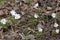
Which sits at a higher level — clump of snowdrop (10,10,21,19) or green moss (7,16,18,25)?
clump of snowdrop (10,10,21,19)

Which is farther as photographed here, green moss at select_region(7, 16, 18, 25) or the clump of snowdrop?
the clump of snowdrop

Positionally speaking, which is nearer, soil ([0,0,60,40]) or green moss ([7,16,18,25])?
soil ([0,0,60,40])

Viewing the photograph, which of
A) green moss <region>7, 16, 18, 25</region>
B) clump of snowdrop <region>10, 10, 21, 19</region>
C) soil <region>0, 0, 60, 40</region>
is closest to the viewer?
soil <region>0, 0, 60, 40</region>

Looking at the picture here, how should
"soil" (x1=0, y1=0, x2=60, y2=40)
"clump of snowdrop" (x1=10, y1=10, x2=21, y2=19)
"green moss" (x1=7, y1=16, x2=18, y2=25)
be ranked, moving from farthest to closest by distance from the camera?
1. "clump of snowdrop" (x1=10, y1=10, x2=21, y2=19)
2. "green moss" (x1=7, y1=16, x2=18, y2=25)
3. "soil" (x1=0, y1=0, x2=60, y2=40)

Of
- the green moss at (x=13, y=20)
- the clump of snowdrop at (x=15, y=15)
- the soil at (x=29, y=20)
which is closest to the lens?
the soil at (x=29, y=20)

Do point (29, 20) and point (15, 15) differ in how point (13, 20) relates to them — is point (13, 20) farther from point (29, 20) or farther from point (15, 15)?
point (29, 20)

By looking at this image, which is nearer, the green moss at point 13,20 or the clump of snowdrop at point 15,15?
the green moss at point 13,20

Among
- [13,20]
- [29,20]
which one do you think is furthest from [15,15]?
[29,20]

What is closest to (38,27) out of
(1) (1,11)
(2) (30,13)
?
(2) (30,13)

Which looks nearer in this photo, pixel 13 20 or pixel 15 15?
pixel 13 20

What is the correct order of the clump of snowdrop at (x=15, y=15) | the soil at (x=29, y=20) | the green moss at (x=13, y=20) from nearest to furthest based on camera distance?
the soil at (x=29, y=20)
the green moss at (x=13, y=20)
the clump of snowdrop at (x=15, y=15)

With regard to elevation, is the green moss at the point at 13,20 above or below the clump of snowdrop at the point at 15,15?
below
